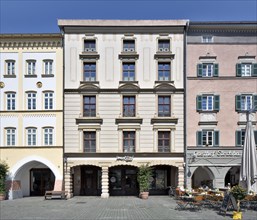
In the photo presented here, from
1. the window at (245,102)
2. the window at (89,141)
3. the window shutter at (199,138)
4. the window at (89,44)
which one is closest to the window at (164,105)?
the window shutter at (199,138)

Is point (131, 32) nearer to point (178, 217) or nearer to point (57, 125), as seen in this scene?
point (57, 125)

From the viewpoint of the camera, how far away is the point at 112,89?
27297 mm

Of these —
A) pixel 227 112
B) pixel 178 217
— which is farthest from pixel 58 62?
pixel 178 217

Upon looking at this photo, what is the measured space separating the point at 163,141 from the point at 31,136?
38.8ft

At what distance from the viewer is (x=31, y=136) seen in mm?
27266

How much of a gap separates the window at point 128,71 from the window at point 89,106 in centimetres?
348

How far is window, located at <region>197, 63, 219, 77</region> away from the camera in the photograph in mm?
27469

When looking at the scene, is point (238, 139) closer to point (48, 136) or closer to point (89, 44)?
point (89, 44)

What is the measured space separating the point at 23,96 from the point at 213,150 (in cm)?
1765

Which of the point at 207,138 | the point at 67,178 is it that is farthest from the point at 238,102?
the point at 67,178

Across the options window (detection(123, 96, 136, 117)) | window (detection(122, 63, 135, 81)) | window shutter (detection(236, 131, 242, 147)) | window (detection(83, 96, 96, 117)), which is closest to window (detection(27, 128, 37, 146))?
window (detection(83, 96, 96, 117))

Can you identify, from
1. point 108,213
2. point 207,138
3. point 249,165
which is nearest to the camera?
point 249,165

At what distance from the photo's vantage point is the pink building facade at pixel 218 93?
88.0ft

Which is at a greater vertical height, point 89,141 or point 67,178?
point 89,141
